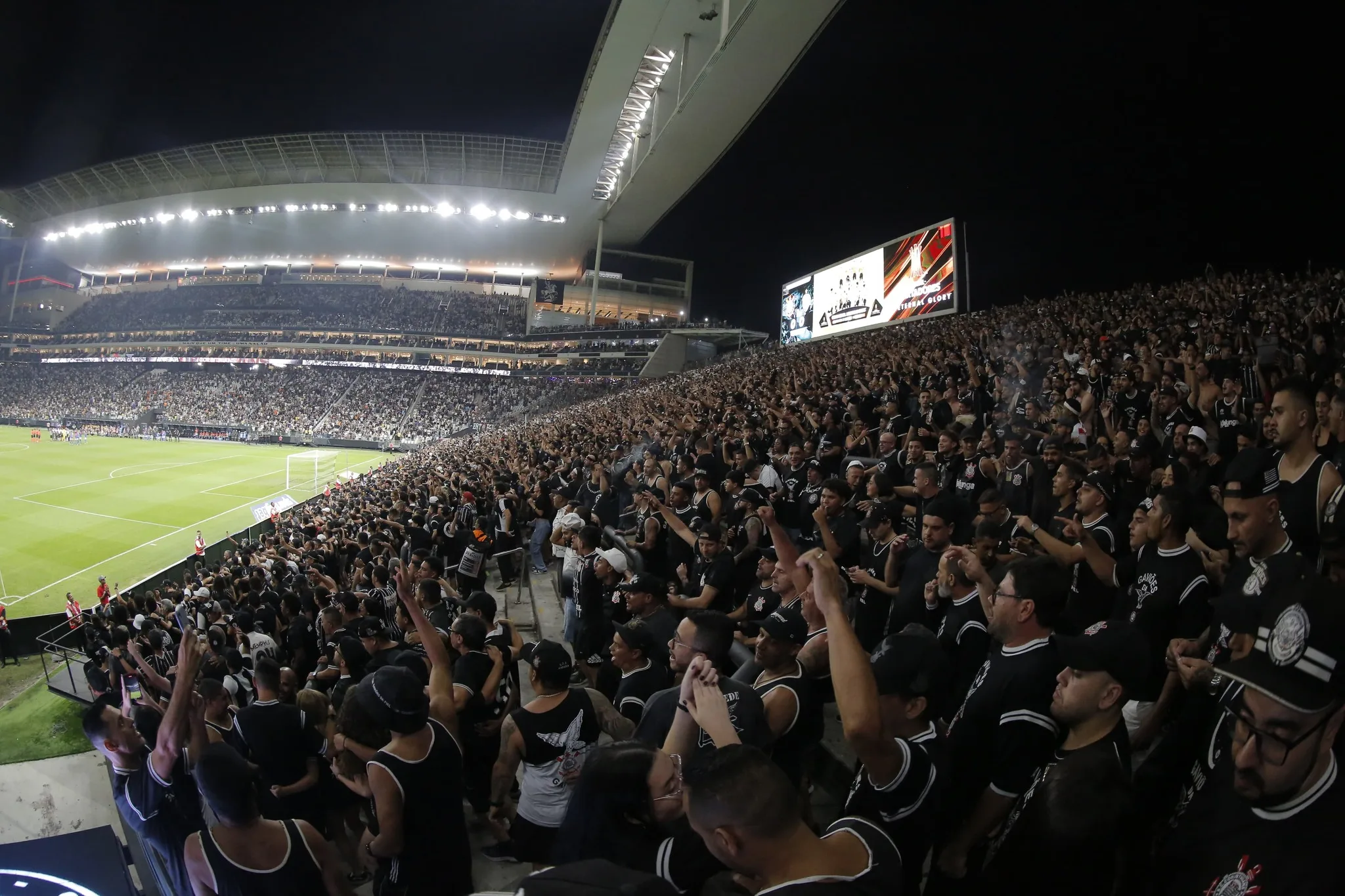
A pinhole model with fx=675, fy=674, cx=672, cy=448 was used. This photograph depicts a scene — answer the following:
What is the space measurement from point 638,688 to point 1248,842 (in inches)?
95.4

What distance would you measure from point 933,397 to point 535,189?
45.4 metres

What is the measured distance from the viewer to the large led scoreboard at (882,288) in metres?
23.3

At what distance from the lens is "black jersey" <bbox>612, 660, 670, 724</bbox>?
3432 millimetres

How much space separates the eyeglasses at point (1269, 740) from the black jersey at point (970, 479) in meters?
4.44

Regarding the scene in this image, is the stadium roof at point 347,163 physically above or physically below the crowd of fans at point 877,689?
above

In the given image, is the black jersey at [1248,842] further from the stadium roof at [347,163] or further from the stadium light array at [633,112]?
the stadium roof at [347,163]

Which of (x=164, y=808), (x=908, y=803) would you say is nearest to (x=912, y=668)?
(x=908, y=803)

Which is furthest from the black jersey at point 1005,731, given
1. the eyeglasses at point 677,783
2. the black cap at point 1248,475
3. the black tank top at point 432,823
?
the black tank top at point 432,823

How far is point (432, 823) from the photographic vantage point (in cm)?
285

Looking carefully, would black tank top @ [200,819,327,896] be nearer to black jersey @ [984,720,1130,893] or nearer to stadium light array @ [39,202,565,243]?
black jersey @ [984,720,1130,893]

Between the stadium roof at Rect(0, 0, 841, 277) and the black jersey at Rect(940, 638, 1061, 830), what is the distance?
892 inches

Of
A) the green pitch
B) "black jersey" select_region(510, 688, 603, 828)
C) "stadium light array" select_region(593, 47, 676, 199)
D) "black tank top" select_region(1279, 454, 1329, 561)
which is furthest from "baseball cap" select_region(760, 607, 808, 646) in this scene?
"stadium light array" select_region(593, 47, 676, 199)

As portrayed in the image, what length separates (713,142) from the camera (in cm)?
3416

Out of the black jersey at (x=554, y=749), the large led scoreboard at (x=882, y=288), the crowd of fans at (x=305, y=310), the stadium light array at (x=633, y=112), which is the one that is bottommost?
the black jersey at (x=554, y=749)
